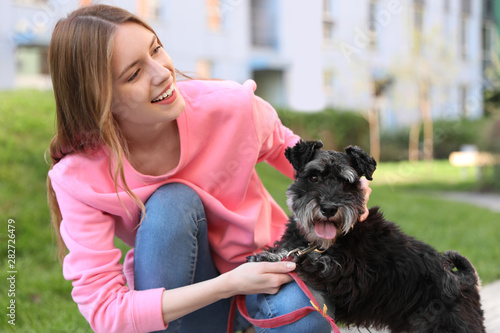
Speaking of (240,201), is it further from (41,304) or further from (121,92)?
(41,304)

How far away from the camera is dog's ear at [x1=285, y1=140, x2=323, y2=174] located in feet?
7.09

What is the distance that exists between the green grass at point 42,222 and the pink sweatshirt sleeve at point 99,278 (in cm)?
78

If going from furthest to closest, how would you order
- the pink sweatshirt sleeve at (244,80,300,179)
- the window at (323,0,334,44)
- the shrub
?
the window at (323,0,334,44)
the shrub
the pink sweatshirt sleeve at (244,80,300,179)

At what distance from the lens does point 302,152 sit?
2166 mm

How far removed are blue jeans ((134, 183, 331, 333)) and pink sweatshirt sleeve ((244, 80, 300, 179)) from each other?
46 cm

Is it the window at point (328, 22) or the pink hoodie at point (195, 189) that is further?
the window at point (328, 22)

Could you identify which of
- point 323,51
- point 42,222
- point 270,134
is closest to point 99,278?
point 270,134

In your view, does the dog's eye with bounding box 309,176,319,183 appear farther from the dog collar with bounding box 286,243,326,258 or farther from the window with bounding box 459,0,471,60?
the window with bounding box 459,0,471,60

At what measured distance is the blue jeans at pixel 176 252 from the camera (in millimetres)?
2111

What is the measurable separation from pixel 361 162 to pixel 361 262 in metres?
0.42

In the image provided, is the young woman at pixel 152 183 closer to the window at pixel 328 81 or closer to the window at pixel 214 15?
the window at pixel 214 15

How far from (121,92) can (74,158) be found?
373 millimetres

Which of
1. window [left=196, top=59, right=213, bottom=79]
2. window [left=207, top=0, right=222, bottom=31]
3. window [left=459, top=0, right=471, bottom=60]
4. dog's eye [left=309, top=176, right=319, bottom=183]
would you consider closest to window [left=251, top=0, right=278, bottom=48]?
window [left=207, top=0, right=222, bottom=31]

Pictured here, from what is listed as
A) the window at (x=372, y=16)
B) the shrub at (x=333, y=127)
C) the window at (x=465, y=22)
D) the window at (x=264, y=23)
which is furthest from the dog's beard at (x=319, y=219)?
the window at (x=465, y=22)
